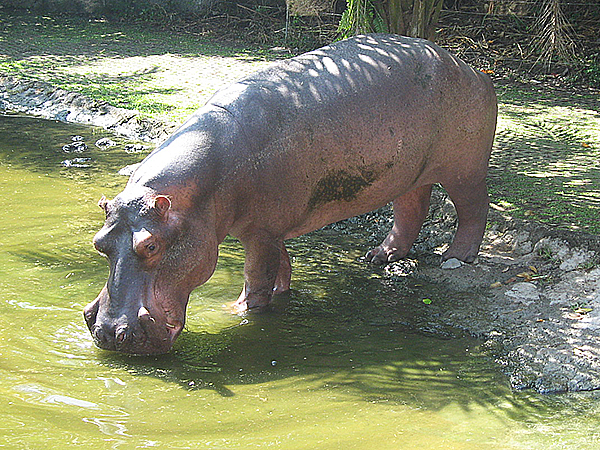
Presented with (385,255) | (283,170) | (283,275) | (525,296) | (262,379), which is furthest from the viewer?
(385,255)

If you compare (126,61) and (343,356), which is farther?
(126,61)

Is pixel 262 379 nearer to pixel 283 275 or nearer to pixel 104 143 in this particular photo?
pixel 283 275

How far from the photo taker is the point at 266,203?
194 inches

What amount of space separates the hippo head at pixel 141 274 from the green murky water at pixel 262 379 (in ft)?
0.78

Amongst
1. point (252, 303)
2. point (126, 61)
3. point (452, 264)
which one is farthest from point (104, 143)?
point (452, 264)

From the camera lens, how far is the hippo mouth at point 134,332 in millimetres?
4105

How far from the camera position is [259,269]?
5.10 m

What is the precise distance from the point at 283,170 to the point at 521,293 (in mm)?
1885

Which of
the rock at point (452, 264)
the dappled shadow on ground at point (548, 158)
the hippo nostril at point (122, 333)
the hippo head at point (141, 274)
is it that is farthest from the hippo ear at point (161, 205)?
the dappled shadow on ground at point (548, 158)

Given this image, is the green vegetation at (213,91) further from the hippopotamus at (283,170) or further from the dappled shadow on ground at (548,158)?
the hippopotamus at (283,170)

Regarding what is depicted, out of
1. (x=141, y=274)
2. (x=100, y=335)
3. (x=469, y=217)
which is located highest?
(x=141, y=274)

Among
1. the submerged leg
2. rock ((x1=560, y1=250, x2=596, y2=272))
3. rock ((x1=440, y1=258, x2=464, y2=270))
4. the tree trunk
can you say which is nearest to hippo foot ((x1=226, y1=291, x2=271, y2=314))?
the submerged leg

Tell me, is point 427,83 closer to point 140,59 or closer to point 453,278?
point 453,278

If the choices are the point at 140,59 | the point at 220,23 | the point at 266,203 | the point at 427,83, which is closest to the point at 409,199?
the point at 427,83
